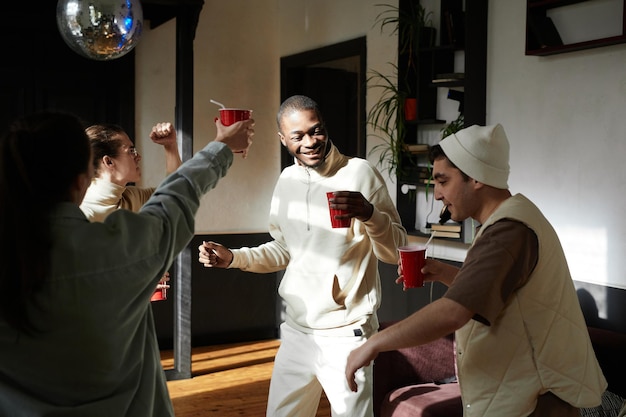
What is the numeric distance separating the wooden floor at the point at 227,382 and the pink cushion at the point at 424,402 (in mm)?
1060

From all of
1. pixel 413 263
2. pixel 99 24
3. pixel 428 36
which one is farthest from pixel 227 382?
pixel 413 263

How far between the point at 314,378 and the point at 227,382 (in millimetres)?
2688

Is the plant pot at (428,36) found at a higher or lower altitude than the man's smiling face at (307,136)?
higher

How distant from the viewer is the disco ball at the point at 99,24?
118 inches

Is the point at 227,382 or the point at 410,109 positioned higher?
the point at 410,109

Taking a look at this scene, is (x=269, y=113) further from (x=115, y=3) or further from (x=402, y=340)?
(x=402, y=340)

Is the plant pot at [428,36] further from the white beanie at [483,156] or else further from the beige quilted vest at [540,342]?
the beige quilted vest at [540,342]

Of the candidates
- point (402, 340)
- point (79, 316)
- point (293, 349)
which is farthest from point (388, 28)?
point (79, 316)

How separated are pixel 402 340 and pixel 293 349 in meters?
1.10

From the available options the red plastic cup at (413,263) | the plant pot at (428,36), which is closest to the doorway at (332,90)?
the plant pot at (428,36)

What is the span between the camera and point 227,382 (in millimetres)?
5367

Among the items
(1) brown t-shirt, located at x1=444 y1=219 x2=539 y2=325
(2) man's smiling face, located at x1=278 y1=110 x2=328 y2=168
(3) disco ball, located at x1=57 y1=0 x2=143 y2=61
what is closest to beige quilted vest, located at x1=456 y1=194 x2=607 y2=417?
(1) brown t-shirt, located at x1=444 y1=219 x2=539 y2=325

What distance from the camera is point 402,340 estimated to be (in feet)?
5.89

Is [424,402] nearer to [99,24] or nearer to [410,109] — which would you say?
[99,24]
